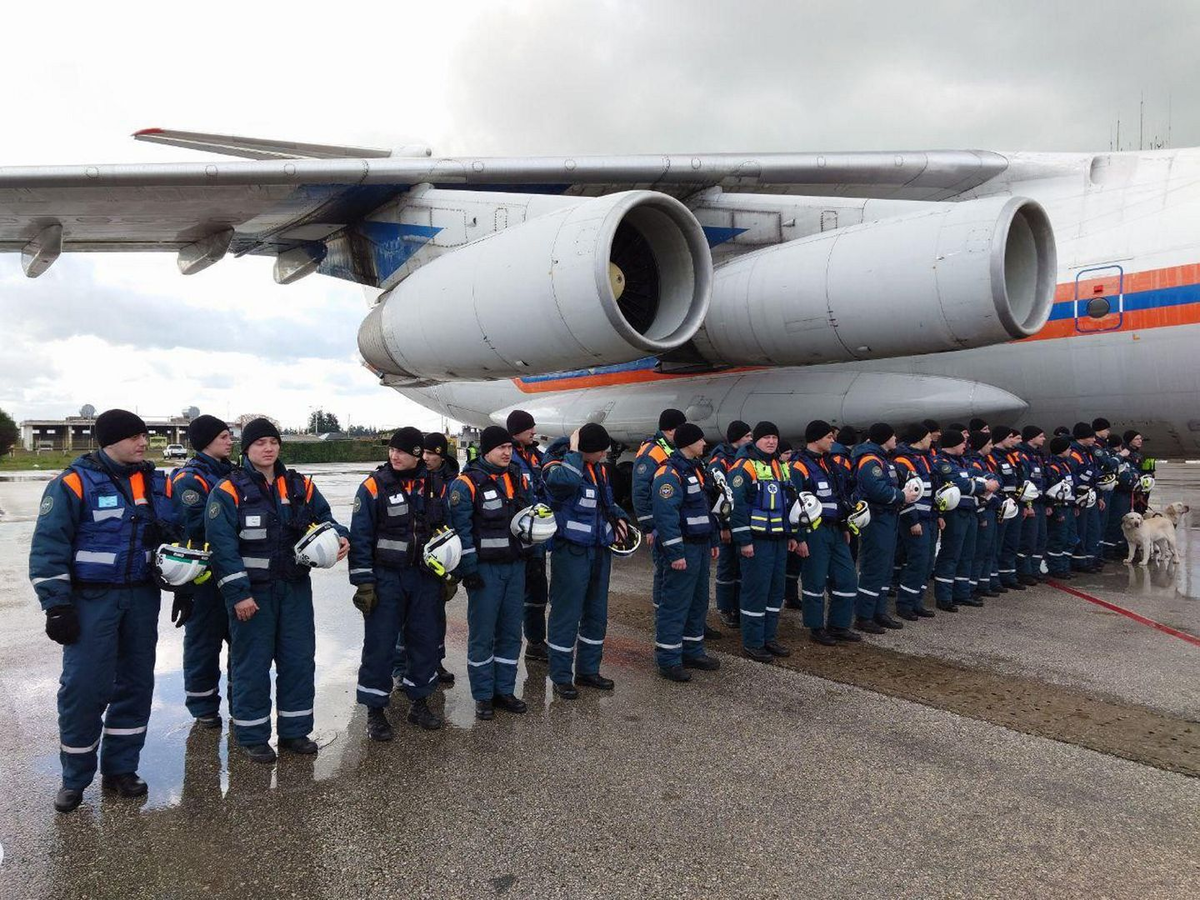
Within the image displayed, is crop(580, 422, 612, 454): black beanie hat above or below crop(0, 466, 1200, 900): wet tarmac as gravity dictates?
above

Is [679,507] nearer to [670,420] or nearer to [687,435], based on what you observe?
[687,435]

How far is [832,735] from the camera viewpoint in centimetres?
382

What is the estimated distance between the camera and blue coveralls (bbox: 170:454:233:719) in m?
4.03

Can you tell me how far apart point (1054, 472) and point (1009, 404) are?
93 centimetres

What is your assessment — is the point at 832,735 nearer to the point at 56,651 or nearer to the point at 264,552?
the point at 264,552

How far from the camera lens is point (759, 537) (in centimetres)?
522

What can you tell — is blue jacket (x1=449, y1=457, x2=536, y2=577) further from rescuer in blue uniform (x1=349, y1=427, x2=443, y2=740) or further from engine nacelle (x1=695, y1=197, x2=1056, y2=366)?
engine nacelle (x1=695, y1=197, x2=1056, y2=366)

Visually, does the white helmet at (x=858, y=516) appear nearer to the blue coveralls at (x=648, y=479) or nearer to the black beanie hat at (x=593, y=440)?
the blue coveralls at (x=648, y=479)

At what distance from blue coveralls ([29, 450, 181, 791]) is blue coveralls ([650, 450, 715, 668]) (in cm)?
266

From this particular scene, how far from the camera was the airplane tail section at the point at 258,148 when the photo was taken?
7.97m

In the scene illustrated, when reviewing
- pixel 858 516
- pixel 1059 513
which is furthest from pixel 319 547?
pixel 1059 513

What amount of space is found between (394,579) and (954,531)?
483 cm

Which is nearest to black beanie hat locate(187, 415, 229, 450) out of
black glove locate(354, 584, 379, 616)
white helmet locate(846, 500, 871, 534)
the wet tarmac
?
black glove locate(354, 584, 379, 616)

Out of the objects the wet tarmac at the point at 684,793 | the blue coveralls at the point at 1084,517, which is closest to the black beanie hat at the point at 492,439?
the wet tarmac at the point at 684,793
